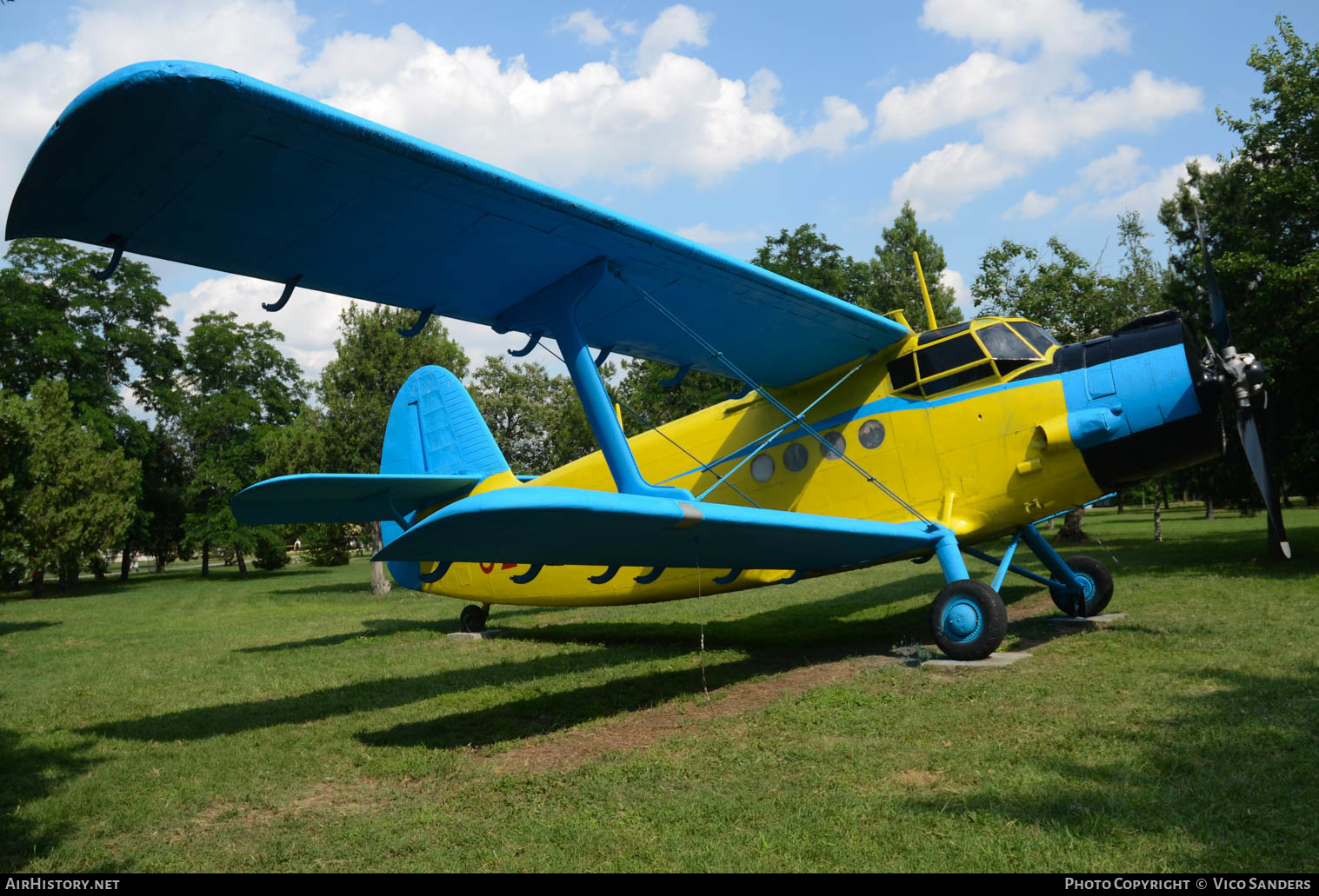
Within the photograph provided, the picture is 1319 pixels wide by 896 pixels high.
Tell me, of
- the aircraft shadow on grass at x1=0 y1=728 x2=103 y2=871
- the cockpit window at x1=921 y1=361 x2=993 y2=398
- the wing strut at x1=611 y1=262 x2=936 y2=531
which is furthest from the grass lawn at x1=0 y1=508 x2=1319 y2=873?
the cockpit window at x1=921 y1=361 x2=993 y2=398

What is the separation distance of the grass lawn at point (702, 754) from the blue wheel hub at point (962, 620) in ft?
1.42

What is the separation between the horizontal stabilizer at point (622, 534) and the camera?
4215 mm

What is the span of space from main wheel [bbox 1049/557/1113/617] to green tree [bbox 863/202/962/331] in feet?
67.2

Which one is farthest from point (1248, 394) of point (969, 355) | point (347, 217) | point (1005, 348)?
point (347, 217)

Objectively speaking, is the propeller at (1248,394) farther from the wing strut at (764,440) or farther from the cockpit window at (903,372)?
the wing strut at (764,440)

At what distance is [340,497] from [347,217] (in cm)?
321

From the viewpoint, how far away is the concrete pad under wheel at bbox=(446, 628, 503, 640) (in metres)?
11.1

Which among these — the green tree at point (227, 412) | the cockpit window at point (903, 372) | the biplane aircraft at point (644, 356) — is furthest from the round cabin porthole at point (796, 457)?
the green tree at point (227, 412)

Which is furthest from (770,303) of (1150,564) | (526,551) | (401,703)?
(1150,564)

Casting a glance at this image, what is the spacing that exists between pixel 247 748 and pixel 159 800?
3.81 feet

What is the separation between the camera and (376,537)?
1082 inches

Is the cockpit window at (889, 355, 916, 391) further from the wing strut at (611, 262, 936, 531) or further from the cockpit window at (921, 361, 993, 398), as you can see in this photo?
the wing strut at (611, 262, 936, 531)
